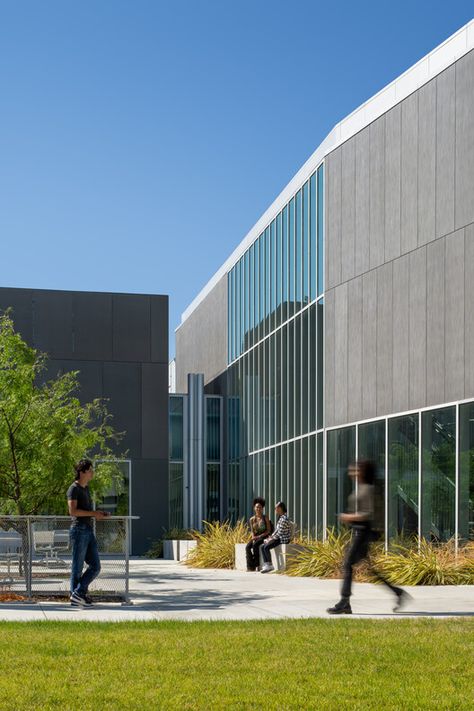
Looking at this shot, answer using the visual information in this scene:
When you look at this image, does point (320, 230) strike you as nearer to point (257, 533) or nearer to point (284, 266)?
point (284, 266)

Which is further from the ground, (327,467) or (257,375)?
(257,375)

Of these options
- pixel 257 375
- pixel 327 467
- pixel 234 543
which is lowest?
pixel 234 543

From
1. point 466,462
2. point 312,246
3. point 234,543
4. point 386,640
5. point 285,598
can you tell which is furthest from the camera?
point 312,246

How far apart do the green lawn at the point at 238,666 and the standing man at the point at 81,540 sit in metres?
2.74

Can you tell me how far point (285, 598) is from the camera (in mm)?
15633

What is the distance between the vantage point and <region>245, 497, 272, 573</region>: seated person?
2341 centimetres

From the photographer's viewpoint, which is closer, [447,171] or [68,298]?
[447,171]

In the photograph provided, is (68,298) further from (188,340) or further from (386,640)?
(386,640)

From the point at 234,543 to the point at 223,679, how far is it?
18.5m

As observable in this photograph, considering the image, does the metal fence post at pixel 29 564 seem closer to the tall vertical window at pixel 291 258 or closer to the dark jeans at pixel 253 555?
the dark jeans at pixel 253 555

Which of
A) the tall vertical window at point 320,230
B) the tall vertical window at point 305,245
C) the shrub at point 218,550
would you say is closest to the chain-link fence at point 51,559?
the shrub at point 218,550

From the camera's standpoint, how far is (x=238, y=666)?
8.65 m

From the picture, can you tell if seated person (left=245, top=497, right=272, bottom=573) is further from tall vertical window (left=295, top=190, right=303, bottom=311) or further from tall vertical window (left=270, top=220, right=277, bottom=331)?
tall vertical window (left=270, top=220, right=277, bottom=331)

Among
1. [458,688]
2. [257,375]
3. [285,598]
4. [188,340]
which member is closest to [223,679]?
[458,688]
